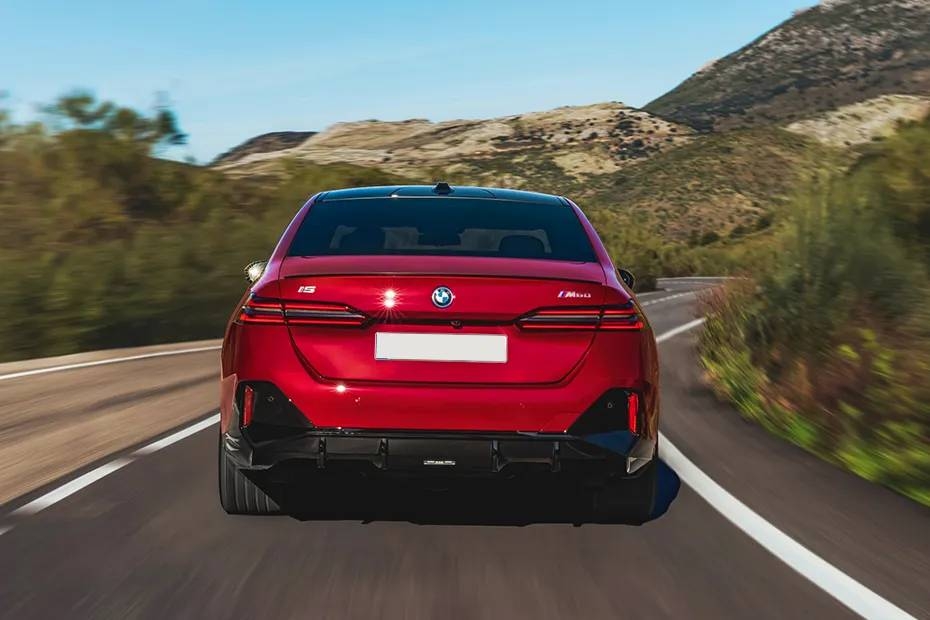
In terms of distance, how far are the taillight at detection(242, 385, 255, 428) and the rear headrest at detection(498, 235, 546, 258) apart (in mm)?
1358

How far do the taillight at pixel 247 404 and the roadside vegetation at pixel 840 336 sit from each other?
380 cm

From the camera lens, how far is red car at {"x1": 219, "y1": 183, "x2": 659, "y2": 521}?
4.95 m

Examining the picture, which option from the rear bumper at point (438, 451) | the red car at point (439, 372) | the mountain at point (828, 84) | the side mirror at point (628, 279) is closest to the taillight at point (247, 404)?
the red car at point (439, 372)

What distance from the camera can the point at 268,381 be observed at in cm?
504

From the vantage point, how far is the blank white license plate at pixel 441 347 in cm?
496

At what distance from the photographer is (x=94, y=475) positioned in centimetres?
704

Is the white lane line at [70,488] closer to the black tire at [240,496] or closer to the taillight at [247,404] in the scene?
the black tire at [240,496]

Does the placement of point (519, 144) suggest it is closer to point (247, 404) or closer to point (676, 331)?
point (676, 331)

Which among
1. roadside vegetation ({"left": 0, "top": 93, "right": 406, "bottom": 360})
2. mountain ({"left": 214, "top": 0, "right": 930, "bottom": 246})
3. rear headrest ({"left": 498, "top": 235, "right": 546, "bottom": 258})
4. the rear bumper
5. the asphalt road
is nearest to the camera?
the asphalt road

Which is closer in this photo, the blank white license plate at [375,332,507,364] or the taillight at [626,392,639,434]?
the blank white license plate at [375,332,507,364]

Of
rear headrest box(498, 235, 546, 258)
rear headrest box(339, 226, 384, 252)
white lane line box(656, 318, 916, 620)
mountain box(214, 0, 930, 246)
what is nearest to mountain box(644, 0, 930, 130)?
mountain box(214, 0, 930, 246)

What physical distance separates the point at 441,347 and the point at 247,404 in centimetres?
91

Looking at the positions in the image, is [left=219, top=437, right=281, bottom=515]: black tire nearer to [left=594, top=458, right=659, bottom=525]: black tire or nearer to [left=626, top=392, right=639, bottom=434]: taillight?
[left=594, top=458, right=659, bottom=525]: black tire

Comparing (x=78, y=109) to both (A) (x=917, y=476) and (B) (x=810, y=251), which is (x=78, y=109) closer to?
(B) (x=810, y=251)
